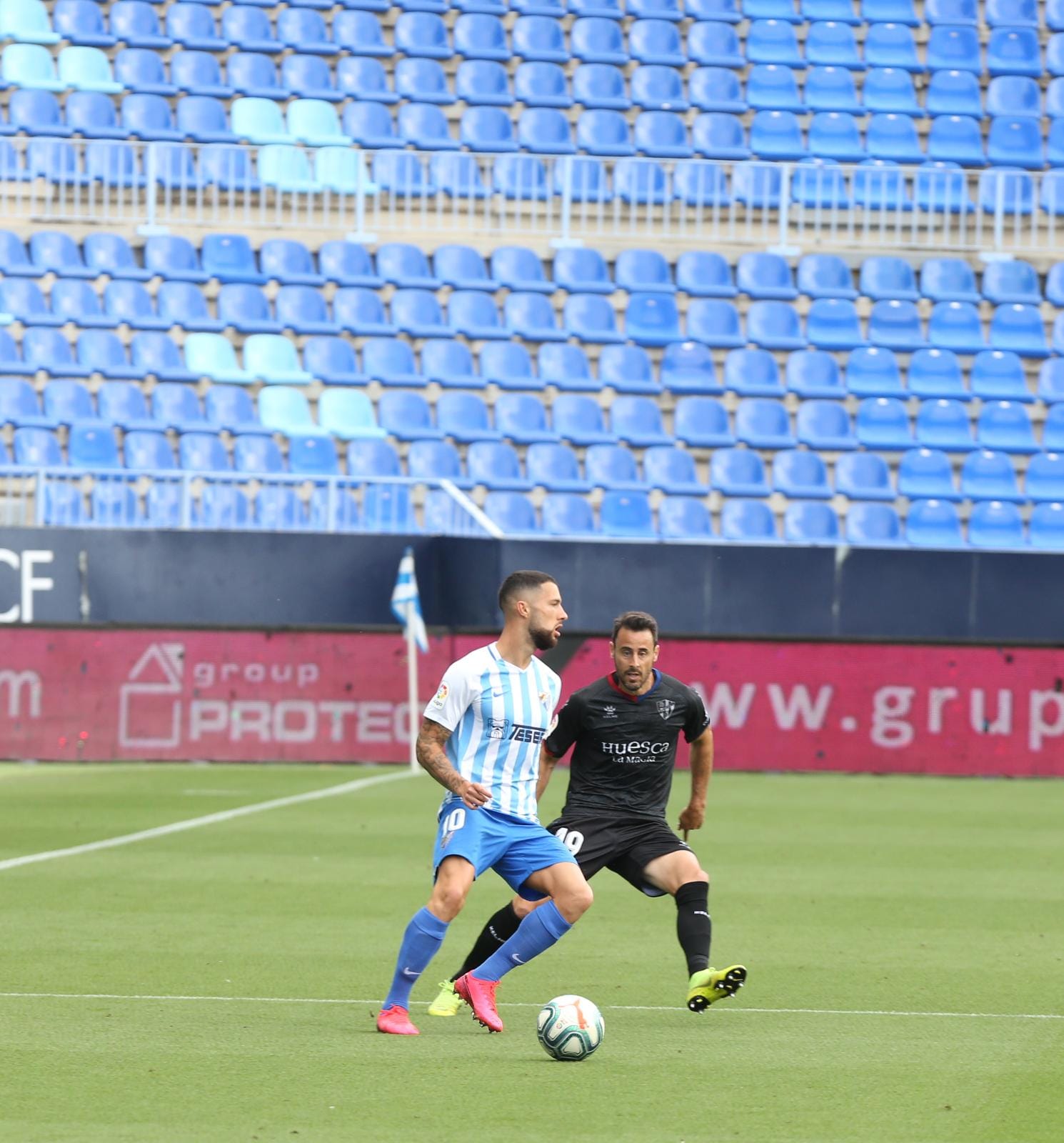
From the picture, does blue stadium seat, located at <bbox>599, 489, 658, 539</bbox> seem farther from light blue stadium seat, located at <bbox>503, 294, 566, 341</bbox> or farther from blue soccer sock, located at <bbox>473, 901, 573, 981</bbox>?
blue soccer sock, located at <bbox>473, 901, 573, 981</bbox>

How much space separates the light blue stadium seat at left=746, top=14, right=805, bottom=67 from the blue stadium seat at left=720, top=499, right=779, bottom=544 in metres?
8.05

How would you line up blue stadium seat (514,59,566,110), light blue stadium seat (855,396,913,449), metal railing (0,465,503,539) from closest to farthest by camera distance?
1. metal railing (0,465,503,539)
2. light blue stadium seat (855,396,913,449)
3. blue stadium seat (514,59,566,110)

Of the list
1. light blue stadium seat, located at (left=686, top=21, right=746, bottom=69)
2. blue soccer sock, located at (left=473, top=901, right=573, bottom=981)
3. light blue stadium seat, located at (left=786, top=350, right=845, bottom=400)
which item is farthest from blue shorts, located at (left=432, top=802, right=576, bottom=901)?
light blue stadium seat, located at (left=686, top=21, right=746, bottom=69)

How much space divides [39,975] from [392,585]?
41.3 feet

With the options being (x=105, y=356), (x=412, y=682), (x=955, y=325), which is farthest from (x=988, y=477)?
(x=105, y=356)

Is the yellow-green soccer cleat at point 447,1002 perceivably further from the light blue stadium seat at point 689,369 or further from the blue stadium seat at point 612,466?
the light blue stadium seat at point 689,369

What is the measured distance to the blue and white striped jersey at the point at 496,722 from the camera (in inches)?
286

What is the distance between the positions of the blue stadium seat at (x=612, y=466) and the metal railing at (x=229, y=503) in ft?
6.78

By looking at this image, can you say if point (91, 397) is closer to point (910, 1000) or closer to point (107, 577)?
point (107, 577)

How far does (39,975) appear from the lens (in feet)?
27.7

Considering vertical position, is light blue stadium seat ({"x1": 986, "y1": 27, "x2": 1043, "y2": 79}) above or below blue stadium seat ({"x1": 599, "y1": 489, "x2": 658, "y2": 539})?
above

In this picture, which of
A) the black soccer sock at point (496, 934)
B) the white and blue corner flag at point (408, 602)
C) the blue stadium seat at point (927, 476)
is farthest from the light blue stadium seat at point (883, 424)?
the black soccer sock at point (496, 934)

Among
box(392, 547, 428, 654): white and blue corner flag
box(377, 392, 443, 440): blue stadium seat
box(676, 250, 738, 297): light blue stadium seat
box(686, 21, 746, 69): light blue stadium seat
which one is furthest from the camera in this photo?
box(686, 21, 746, 69): light blue stadium seat

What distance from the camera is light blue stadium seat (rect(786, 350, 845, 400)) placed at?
24.0 meters
